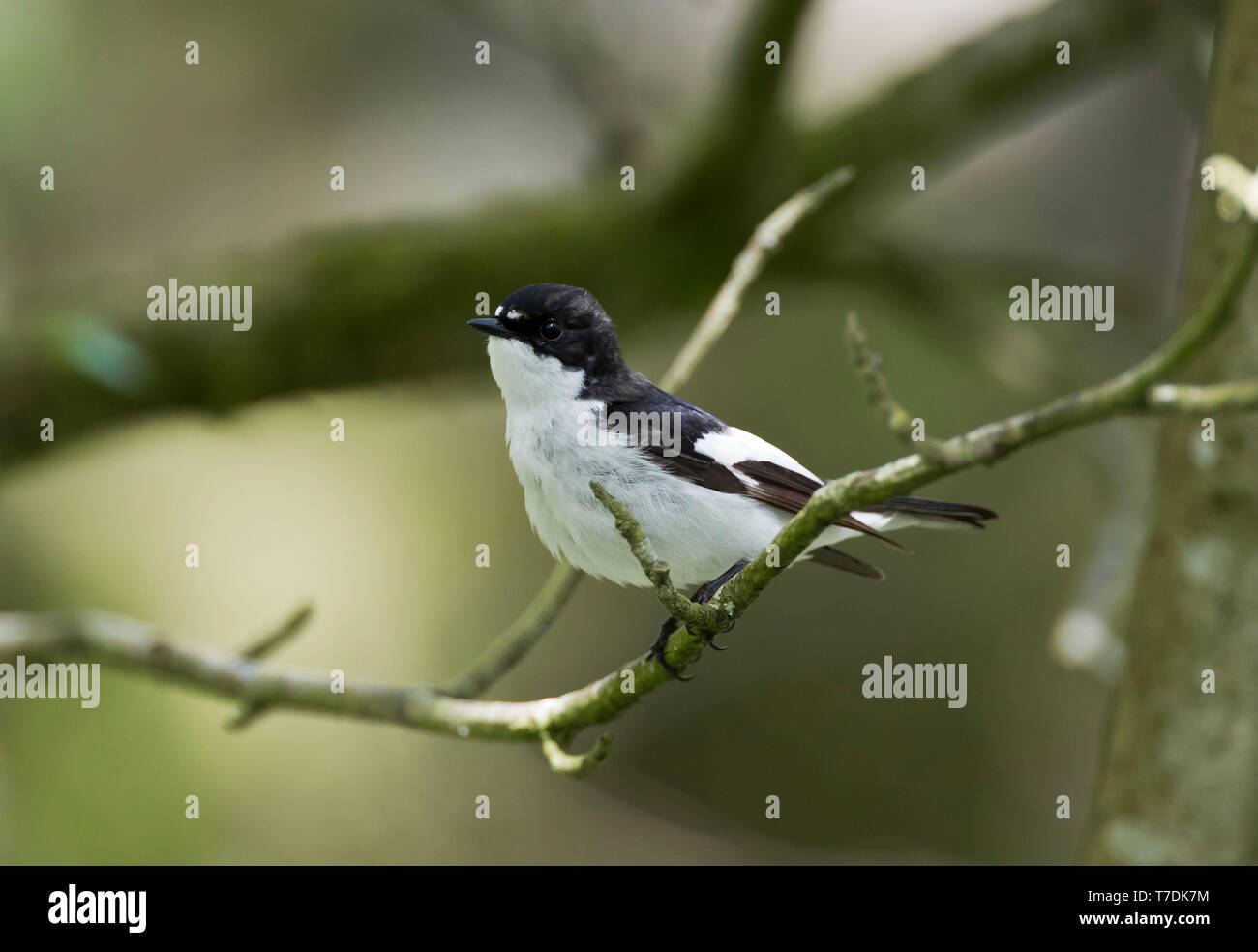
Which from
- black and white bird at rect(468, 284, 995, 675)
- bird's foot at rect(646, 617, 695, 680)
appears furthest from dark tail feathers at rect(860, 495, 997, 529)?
bird's foot at rect(646, 617, 695, 680)

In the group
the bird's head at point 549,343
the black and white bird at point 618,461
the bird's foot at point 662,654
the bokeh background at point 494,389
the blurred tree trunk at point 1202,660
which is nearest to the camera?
the bird's foot at point 662,654

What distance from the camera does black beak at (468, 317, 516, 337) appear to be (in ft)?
9.66

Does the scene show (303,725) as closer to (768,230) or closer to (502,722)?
(502,722)

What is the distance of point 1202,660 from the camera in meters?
3.64

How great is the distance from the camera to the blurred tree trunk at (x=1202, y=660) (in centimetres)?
361

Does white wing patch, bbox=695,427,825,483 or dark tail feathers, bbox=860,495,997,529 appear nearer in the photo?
dark tail feathers, bbox=860,495,997,529

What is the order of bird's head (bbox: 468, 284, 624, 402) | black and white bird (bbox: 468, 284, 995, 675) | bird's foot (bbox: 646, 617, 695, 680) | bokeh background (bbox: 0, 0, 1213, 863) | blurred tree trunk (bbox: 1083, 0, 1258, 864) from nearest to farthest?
bird's foot (bbox: 646, 617, 695, 680)
black and white bird (bbox: 468, 284, 995, 675)
bird's head (bbox: 468, 284, 624, 402)
blurred tree trunk (bbox: 1083, 0, 1258, 864)
bokeh background (bbox: 0, 0, 1213, 863)

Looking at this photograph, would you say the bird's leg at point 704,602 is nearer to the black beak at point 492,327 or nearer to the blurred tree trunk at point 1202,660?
the black beak at point 492,327

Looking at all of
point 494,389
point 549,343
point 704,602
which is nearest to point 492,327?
point 549,343

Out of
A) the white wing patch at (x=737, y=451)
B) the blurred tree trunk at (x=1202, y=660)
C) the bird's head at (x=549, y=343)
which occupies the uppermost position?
the bird's head at (x=549, y=343)

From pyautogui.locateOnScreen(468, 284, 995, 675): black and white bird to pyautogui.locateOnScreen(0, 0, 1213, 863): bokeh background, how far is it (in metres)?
1.66

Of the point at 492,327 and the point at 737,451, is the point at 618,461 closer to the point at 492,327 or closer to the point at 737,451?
the point at 737,451

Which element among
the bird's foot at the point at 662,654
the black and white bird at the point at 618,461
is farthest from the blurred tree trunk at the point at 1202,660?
the bird's foot at the point at 662,654

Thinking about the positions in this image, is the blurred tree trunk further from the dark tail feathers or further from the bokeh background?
the dark tail feathers
